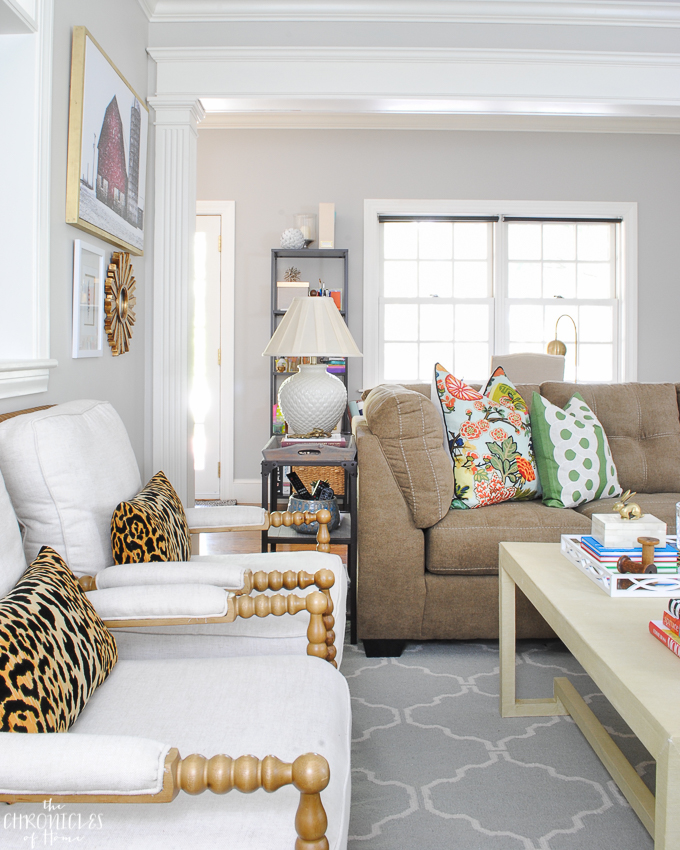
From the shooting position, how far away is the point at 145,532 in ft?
5.42

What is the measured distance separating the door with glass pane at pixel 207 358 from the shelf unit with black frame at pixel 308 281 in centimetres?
46

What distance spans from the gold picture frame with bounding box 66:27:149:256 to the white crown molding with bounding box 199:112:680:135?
7.27 feet

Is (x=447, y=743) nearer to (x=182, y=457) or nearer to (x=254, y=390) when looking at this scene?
(x=182, y=457)

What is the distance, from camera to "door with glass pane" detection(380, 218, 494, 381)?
5.33m


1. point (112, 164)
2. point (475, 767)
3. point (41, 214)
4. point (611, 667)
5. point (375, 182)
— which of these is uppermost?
point (375, 182)

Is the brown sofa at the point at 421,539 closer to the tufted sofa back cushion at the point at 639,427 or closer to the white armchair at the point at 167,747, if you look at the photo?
the tufted sofa back cushion at the point at 639,427

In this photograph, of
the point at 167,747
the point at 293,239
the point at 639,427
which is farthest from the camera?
the point at 293,239

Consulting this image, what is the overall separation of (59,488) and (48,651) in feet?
1.80

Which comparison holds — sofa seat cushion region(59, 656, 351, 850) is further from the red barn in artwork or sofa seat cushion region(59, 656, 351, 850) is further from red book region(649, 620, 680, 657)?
the red barn in artwork

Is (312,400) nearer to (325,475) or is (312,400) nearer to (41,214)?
(41,214)

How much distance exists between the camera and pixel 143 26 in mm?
3061

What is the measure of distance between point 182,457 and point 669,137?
14.9ft

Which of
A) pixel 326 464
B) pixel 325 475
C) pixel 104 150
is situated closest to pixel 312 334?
pixel 326 464

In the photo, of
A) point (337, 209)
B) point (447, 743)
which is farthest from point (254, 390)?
point (447, 743)
